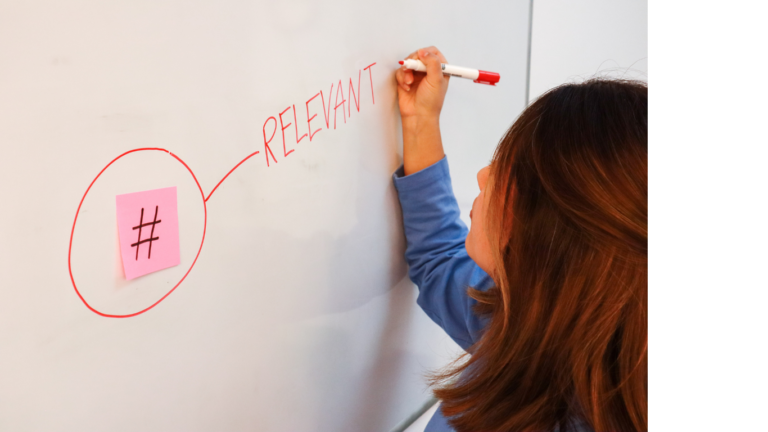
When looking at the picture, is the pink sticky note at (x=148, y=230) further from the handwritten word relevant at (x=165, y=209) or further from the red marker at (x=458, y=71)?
the red marker at (x=458, y=71)

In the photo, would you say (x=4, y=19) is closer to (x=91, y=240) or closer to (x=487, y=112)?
(x=91, y=240)

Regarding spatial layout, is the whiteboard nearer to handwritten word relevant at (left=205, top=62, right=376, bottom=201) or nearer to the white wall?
handwritten word relevant at (left=205, top=62, right=376, bottom=201)

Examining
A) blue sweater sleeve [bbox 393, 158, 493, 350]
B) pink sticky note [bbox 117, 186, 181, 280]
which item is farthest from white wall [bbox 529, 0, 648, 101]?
pink sticky note [bbox 117, 186, 181, 280]

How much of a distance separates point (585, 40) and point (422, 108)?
667 mm

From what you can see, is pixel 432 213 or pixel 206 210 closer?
pixel 206 210

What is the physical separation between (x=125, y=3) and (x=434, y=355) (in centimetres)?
62

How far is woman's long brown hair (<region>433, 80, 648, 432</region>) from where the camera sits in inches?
15.2

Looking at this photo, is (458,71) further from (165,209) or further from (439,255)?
(165,209)

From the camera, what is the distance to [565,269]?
0.42 m

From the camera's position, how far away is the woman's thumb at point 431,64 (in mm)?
562

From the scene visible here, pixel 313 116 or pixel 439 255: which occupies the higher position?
pixel 313 116

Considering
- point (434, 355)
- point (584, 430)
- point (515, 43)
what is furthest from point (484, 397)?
point (515, 43)

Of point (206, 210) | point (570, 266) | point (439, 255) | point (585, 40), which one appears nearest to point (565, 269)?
point (570, 266)

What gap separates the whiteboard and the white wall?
1.17 ft
